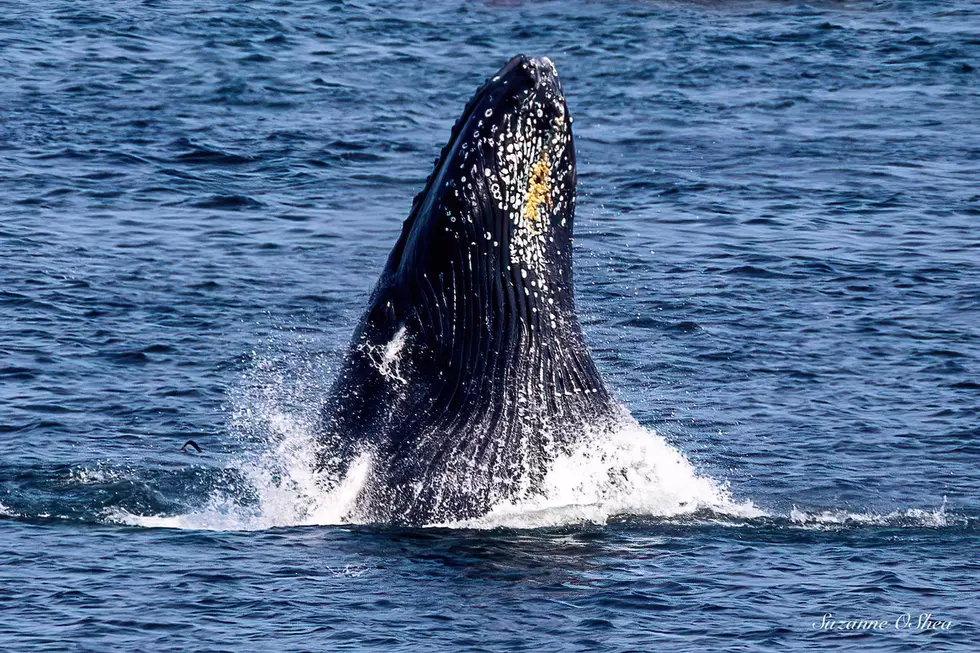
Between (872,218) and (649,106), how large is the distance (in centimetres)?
841

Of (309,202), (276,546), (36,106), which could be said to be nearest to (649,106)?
(309,202)

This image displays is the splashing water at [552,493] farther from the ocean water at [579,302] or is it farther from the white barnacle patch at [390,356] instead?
the white barnacle patch at [390,356]

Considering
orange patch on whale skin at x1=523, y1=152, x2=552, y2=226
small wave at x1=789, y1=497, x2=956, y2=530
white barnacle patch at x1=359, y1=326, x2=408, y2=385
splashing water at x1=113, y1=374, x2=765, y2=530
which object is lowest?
small wave at x1=789, y1=497, x2=956, y2=530

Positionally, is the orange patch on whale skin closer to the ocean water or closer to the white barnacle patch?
the white barnacle patch

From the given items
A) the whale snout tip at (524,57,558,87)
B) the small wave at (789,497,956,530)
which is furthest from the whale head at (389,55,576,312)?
the small wave at (789,497,956,530)

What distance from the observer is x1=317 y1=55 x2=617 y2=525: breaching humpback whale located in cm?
Answer: 1247

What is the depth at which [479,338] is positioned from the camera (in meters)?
12.8

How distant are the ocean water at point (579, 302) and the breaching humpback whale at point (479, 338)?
351mm

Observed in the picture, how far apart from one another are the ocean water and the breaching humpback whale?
0.35 meters

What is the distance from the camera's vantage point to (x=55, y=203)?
26781mm

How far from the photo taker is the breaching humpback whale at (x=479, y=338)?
12469 millimetres

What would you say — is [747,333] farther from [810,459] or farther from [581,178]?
[581,178]

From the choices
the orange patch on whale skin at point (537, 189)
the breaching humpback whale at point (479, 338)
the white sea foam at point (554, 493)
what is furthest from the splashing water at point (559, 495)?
the orange patch on whale skin at point (537, 189)

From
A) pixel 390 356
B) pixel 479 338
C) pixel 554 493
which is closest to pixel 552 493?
pixel 554 493
